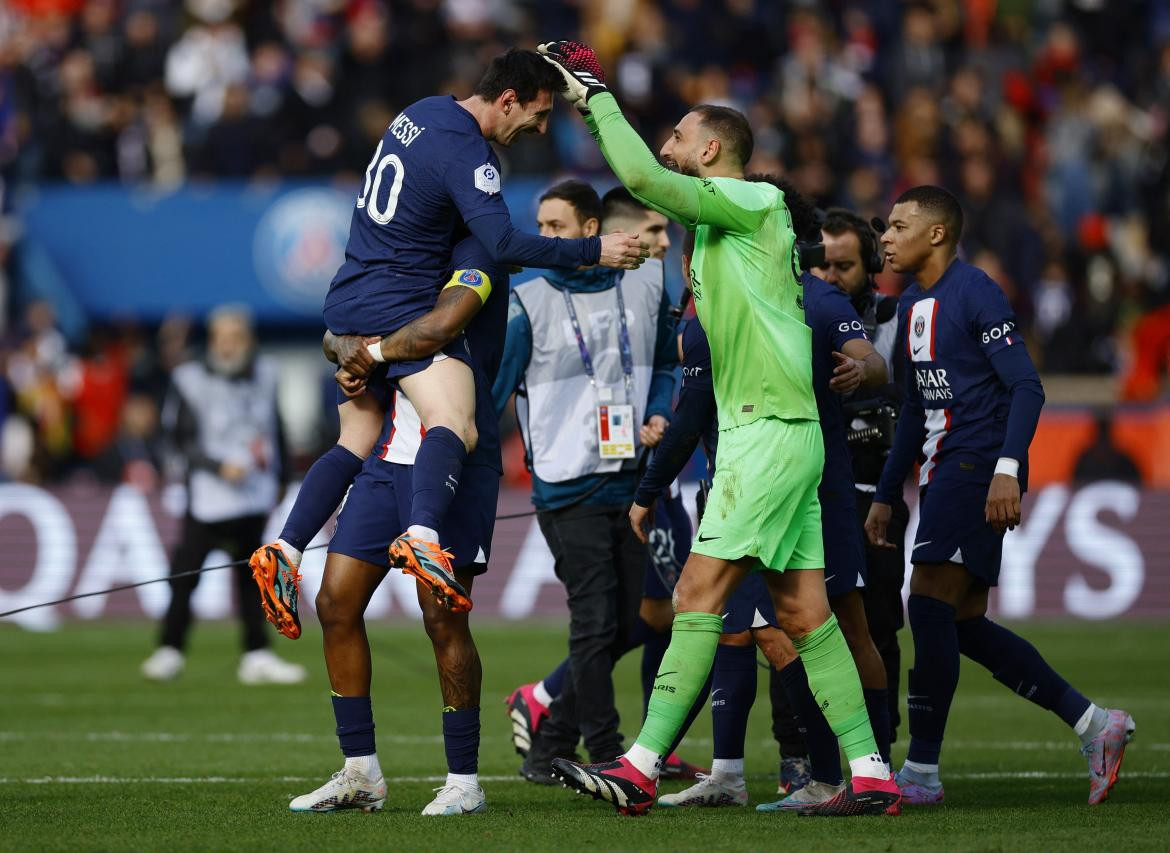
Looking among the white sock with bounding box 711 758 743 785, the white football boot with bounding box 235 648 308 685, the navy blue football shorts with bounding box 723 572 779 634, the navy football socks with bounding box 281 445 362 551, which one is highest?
the navy football socks with bounding box 281 445 362 551

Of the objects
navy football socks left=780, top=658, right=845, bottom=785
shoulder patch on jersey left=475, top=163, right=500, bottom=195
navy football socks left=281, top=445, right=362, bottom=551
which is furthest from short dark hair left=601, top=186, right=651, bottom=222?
navy football socks left=780, top=658, right=845, bottom=785

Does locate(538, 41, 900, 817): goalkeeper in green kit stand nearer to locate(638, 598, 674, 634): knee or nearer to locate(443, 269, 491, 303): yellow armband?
locate(443, 269, 491, 303): yellow armband

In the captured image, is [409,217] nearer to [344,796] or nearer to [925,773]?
[344,796]

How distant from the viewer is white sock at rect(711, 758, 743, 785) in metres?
7.21

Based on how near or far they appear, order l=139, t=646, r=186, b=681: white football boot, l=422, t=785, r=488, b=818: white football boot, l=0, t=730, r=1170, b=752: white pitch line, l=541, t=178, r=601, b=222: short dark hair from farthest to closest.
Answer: l=139, t=646, r=186, b=681: white football boot → l=0, t=730, r=1170, b=752: white pitch line → l=541, t=178, r=601, b=222: short dark hair → l=422, t=785, r=488, b=818: white football boot

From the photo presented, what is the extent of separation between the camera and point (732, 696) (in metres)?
7.37

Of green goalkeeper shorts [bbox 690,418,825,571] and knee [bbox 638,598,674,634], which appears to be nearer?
green goalkeeper shorts [bbox 690,418,825,571]

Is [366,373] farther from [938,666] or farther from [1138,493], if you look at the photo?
[1138,493]

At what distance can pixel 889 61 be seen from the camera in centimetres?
2264

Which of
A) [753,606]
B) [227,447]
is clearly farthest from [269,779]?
[227,447]

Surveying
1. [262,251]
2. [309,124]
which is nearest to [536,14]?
[309,124]

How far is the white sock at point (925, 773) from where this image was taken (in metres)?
7.26

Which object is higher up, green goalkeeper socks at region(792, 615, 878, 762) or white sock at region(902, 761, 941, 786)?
green goalkeeper socks at region(792, 615, 878, 762)

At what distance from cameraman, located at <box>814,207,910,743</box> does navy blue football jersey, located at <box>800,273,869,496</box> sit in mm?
959
